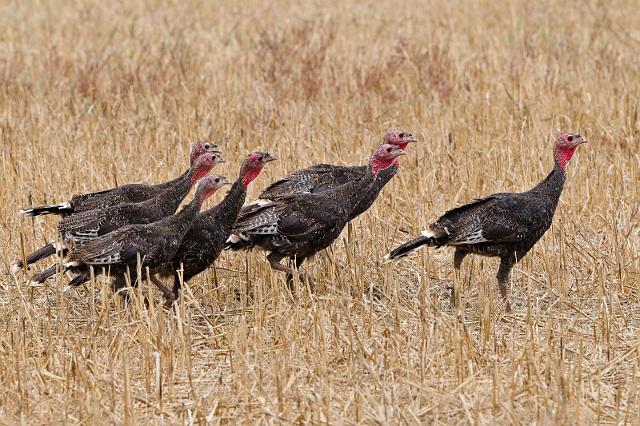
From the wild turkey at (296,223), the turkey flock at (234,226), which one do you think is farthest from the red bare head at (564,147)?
the wild turkey at (296,223)

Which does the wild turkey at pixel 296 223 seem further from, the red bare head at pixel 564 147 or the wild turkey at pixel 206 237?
the red bare head at pixel 564 147

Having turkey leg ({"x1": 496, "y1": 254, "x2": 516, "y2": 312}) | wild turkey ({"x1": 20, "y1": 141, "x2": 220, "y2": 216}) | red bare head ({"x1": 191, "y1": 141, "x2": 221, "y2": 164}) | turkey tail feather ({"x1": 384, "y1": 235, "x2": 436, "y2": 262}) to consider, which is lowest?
turkey leg ({"x1": 496, "y1": 254, "x2": 516, "y2": 312})

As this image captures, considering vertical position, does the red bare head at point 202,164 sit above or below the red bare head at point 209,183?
above

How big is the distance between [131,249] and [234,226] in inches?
35.5

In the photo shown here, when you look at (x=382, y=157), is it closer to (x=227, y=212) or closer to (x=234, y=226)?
(x=234, y=226)

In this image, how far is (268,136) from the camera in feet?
35.2

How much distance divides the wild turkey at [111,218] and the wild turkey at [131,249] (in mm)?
287

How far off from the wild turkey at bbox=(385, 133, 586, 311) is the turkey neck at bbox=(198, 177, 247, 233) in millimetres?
1005

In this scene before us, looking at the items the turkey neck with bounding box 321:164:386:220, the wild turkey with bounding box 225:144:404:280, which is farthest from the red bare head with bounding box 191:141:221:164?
the turkey neck with bounding box 321:164:386:220

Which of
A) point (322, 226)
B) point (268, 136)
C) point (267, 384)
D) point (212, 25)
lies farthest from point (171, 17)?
point (267, 384)

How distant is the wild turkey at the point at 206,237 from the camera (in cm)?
678

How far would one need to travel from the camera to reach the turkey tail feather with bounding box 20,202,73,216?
711 cm

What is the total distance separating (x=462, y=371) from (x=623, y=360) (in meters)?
0.98

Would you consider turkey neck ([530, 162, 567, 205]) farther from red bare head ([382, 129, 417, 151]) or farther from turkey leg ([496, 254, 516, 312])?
red bare head ([382, 129, 417, 151])
